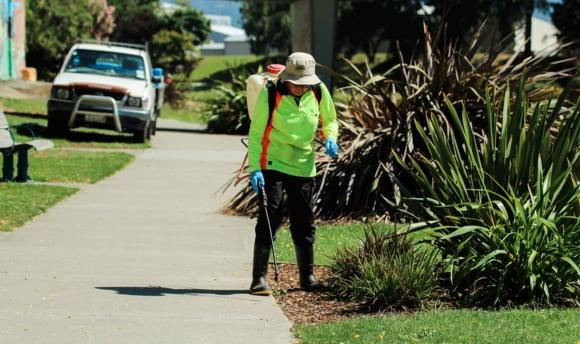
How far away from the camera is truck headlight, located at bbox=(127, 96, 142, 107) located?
22.3 m

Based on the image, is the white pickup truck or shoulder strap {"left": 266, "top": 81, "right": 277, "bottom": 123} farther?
the white pickup truck

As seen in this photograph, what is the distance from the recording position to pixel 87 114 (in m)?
21.9

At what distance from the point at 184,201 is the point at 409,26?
56190 millimetres

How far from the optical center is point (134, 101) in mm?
22344

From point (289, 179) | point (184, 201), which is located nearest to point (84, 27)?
point (184, 201)

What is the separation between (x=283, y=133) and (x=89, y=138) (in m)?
15.7

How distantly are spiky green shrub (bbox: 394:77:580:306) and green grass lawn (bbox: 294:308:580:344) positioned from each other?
0.40 meters

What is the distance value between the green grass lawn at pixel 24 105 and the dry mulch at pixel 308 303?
823 inches

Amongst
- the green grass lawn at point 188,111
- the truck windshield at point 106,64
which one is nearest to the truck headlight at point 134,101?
the truck windshield at point 106,64

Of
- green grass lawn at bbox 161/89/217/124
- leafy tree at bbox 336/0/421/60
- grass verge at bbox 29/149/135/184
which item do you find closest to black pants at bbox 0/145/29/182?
grass verge at bbox 29/149/135/184

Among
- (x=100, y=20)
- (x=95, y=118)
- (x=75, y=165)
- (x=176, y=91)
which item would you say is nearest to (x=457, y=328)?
(x=75, y=165)

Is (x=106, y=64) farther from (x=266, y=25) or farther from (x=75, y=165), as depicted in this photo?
(x=266, y=25)

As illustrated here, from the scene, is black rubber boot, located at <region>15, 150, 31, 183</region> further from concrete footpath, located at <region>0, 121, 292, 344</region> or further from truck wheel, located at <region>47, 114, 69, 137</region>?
truck wheel, located at <region>47, 114, 69, 137</region>

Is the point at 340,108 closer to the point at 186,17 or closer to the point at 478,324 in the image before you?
the point at 478,324
